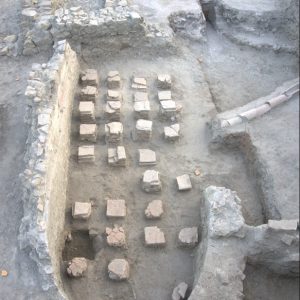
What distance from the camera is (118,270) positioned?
5.49 metres

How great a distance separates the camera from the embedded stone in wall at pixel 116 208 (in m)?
6.05

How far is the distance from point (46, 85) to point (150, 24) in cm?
295

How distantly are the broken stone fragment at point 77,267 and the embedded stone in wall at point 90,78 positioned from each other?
337 cm

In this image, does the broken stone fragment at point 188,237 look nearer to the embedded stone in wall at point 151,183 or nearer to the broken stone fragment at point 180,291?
the broken stone fragment at point 180,291

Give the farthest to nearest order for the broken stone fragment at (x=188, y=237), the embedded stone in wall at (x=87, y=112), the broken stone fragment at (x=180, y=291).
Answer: the embedded stone in wall at (x=87, y=112) → the broken stone fragment at (x=188, y=237) → the broken stone fragment at (x=180, y=291)

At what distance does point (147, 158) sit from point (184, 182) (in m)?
0.73

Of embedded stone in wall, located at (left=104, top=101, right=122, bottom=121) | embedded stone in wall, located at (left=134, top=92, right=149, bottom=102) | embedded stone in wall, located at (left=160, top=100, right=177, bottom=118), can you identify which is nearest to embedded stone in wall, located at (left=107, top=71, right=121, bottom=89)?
embedded stone in wall, located at (left=134, top=92, right=149, bottom=102)

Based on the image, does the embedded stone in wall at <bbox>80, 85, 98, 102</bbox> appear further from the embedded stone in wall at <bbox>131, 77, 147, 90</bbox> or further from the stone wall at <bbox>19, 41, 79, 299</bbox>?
the embedded stone in wall at <bbox>131, 77, 147, 90</bbox>

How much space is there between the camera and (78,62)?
787 centimetres

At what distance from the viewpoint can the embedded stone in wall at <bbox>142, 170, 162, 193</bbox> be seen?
6328mm

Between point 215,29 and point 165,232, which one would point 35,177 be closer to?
point 165,232


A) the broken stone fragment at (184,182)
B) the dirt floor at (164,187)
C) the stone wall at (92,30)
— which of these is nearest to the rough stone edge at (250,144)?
the dirt floor at (164,187)

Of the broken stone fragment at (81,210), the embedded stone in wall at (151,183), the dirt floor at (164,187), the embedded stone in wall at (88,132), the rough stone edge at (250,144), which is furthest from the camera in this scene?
the embedded stone in wall at (88,132)

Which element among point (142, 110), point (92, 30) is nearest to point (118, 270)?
point (142, 110)
